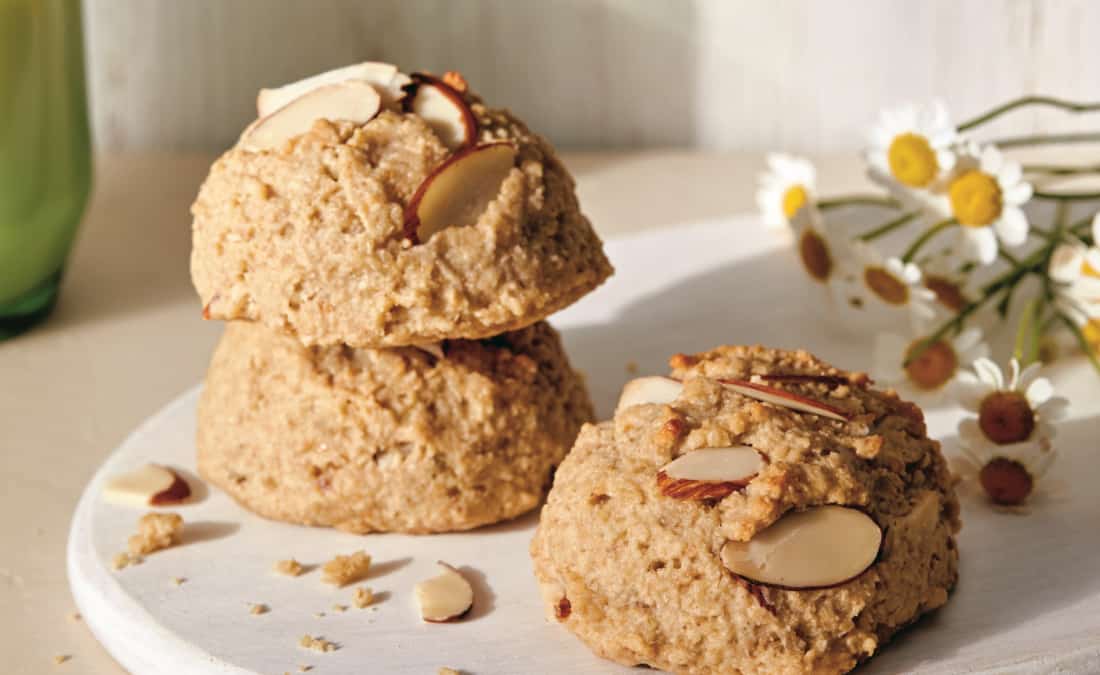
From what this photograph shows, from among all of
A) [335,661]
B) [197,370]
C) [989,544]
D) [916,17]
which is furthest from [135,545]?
[916,17]

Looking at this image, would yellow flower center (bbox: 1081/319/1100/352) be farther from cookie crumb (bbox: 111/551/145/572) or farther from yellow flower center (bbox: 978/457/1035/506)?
cookie crumb (bbox: 111/551/145/572)

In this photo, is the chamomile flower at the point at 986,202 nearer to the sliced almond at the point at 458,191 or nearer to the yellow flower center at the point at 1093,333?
the yellow flower center at the point at 1093,333

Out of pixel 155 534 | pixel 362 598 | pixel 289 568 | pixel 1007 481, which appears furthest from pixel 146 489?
pixel 1007 481

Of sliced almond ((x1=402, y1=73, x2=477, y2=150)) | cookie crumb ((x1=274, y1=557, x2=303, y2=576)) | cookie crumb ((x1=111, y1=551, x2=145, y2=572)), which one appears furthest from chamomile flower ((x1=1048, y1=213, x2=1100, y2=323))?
cookie crumb ((x1=111, y1=551, x2=145, y2=572))

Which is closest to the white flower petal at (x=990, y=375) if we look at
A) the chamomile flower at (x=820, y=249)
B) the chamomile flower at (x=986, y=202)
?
the chamomile flower at (x=986, y=202)

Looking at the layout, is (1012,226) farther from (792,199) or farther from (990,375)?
(792,199)

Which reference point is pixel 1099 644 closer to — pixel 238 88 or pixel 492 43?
pixel 492 43
